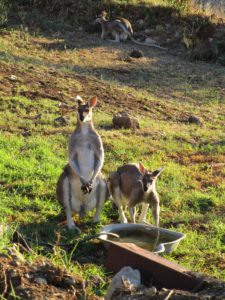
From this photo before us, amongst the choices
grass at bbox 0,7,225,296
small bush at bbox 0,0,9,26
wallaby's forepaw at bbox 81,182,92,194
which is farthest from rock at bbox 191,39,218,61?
wallaby's forepaw at bbox 81,182,92,194

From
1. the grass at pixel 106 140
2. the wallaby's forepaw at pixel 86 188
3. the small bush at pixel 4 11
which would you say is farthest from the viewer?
the small bush at pixel 4 11

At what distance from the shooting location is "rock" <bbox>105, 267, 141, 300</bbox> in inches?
159

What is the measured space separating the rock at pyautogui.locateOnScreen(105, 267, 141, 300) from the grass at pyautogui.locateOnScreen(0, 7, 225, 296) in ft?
0.91

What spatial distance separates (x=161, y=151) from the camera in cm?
900

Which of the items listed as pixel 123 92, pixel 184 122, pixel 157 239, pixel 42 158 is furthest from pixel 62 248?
pixel 123 92

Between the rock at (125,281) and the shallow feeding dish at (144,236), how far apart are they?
1.09 meters

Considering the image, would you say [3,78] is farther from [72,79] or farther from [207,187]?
[207,187]

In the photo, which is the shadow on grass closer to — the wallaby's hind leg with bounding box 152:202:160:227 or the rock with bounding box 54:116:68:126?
the wallaby's hind leg with bounding box 152:202:160:227

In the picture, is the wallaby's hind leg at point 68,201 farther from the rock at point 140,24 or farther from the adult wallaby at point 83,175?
the rock at point 140,24

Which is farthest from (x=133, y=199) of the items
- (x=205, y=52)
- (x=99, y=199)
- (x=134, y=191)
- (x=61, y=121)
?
(x=205, y=52)

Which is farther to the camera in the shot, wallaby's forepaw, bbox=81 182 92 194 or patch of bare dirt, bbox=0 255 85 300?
wallaby's forepaw, bbox=81 182 92 194

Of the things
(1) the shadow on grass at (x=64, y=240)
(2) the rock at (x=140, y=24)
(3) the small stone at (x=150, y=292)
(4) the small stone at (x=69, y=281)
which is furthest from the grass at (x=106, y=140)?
(2) the rock at (x=140, y=24)

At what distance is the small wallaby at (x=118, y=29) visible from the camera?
54.1 feet

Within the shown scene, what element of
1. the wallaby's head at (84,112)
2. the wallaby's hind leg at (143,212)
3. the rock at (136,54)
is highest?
the wallaby's head at (84,112)
